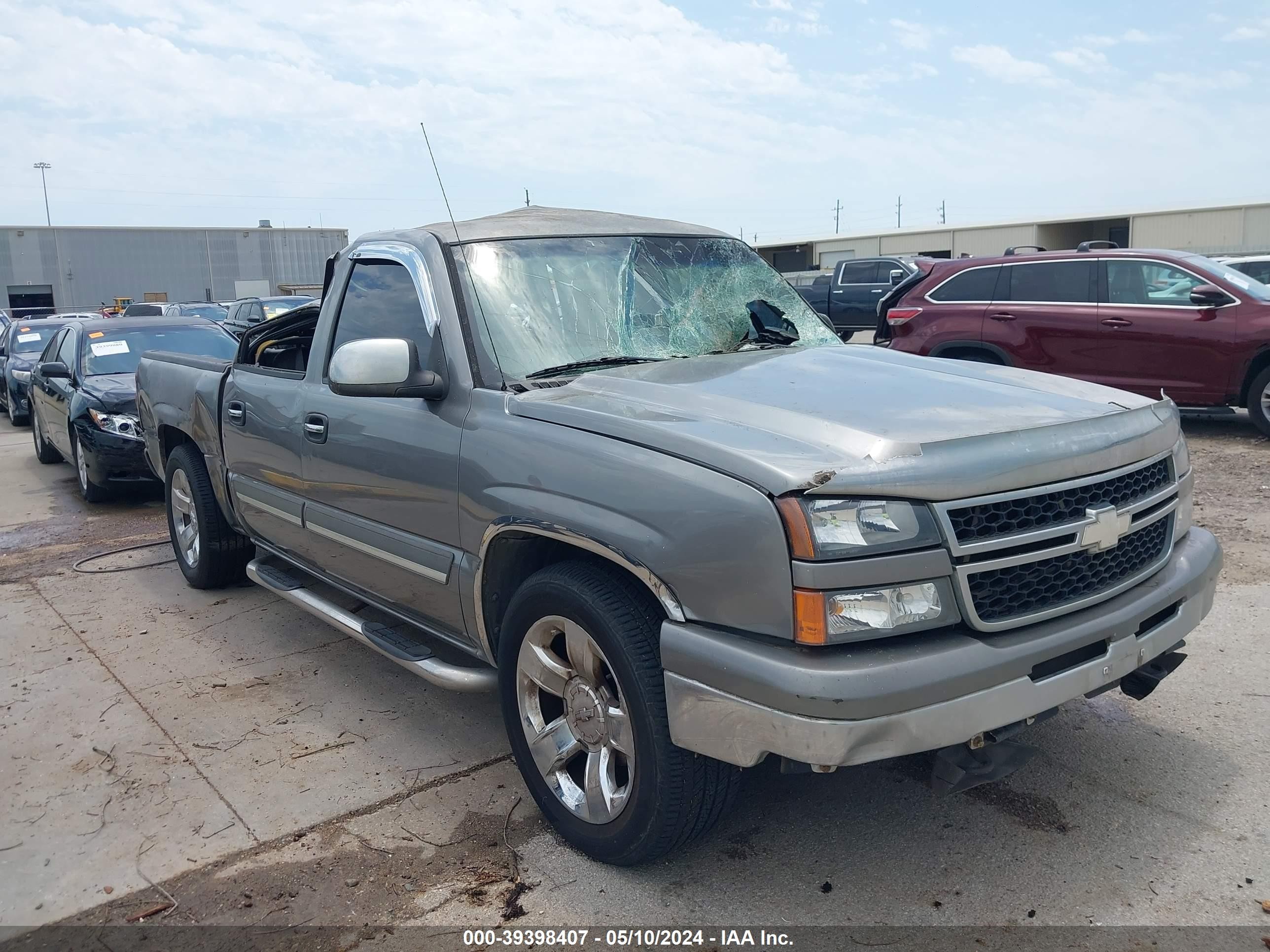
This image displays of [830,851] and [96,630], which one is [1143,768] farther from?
[96,630]

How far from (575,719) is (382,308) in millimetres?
1940

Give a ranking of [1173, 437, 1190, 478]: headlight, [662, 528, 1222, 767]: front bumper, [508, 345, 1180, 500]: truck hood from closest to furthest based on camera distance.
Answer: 1. [662, 528, 1222, 767]: front bumper
2. [508, 345, 1180, 500]: truck hood
3. [1173, 437, 1190, 478]: headlight

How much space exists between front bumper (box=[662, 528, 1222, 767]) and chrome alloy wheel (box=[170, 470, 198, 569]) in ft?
14.0

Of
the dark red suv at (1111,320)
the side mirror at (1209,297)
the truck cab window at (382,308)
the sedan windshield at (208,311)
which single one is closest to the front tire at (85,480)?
the truck cab window at (382,308)

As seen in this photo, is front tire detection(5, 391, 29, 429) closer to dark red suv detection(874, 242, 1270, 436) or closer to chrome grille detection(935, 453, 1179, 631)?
dark red suv detection(874, 242, 1270, 436)

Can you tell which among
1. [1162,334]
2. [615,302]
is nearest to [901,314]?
[1162,334]

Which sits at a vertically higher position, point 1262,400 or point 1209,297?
point 1209,297

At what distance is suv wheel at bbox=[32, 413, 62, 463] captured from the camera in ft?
37.7

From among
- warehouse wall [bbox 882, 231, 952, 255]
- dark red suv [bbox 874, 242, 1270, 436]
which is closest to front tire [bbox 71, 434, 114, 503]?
dark red suv [bbox 874, 242, 1270, 436]

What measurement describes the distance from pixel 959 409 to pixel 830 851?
1353mm

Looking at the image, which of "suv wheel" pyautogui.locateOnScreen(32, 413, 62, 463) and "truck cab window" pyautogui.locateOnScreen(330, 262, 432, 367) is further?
"suv wheel" pyautogui.locateOnScreen(32, 413, 62, 463)

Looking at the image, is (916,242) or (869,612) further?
(916,242)

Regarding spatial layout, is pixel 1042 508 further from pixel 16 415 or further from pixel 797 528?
pixel 16 415

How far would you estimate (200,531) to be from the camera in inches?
229
